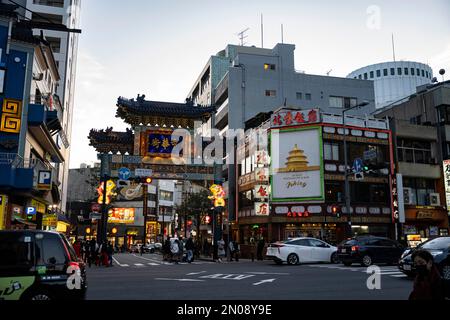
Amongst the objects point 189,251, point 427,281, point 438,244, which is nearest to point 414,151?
point 189,251

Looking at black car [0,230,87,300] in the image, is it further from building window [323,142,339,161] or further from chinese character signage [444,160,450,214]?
chinese character signage [444,160,450,214]

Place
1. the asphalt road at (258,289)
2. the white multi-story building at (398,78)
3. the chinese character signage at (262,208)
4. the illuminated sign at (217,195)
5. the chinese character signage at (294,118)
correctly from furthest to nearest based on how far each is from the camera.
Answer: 1. the white multi-story building at (398,78)
2. the chinese character signage at (294,118)
3. the chinese character signage at (262,208)
4. the illuminated sign at (217,195)
5. the asphalt road at (258,289)

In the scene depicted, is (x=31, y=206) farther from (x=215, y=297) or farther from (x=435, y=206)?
(x=435, y=206)

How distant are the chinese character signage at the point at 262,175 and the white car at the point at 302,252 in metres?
11.3

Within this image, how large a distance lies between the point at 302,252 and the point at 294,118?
14752mm

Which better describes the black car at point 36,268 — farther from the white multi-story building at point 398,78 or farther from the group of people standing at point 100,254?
the white multi-story building at point 398,78

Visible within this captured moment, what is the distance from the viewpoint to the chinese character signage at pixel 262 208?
34781mm

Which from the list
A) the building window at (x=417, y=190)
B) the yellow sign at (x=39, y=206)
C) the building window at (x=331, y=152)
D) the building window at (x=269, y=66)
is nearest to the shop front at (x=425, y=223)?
the building window at (x=417, y=190)

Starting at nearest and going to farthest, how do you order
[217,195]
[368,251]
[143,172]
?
[368,251]
[143,172]
[217,195]

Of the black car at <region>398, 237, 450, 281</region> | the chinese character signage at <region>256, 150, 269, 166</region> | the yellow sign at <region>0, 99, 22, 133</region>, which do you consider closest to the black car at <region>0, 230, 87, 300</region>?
the black car at <region>398, 237, 450, 281</region>

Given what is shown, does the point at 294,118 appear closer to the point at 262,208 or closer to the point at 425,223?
the point at 262,208

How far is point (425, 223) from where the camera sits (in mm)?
38594

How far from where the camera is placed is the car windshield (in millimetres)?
13555

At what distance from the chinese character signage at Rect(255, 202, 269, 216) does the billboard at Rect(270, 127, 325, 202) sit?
0.90 meters
